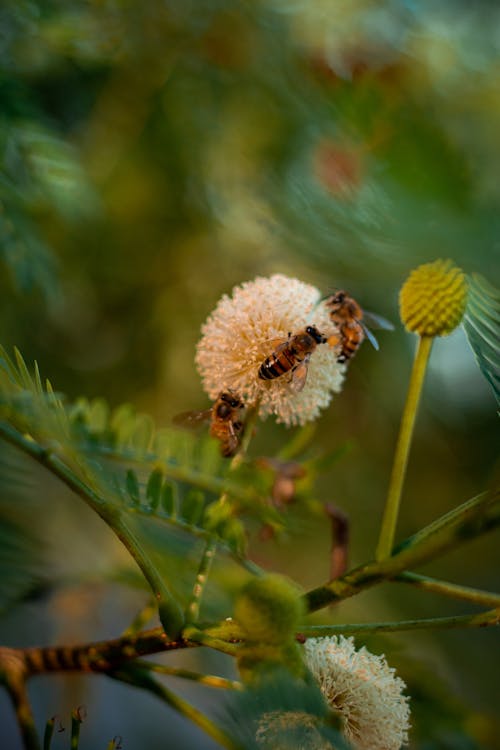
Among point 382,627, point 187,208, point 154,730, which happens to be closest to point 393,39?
point 187,208

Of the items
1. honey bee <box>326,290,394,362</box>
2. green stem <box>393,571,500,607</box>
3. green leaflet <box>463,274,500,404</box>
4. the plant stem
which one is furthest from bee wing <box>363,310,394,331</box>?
the plant stem

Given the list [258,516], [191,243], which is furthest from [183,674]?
[191,243]

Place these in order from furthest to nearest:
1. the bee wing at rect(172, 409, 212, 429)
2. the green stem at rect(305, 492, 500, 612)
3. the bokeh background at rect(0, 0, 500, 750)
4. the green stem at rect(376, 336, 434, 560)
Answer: the bokeh background at rect(0, 0, 500, 750)
the bee wing at rect(172, 409, 212, 429)
the green stem at rect(376, 336, 434, 560)
the green stem at rect(305, 492, 500, 612)

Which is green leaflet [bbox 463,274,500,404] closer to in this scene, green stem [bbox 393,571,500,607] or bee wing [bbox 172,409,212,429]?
green stem [bbox 393,571,500,607]

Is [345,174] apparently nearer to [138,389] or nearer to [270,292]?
[270,292]

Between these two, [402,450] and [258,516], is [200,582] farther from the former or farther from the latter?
[402,450]

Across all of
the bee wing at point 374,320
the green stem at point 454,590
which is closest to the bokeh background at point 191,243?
the bee wing at point 374,320
